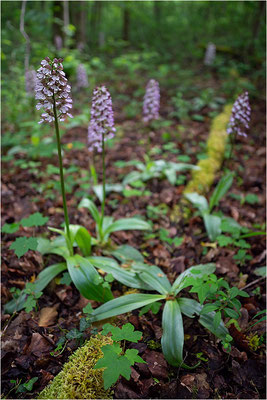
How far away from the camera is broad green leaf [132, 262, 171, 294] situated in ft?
8.06

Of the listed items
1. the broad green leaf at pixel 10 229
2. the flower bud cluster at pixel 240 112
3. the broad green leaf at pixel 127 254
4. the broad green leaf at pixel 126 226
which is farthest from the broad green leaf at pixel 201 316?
the flower bud cluster at pixel 240 112

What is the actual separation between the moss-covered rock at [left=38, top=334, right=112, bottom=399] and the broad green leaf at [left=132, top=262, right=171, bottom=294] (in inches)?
31.5

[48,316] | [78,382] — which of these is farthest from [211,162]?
[78,382]

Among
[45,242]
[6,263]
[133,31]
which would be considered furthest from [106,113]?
[133,31]

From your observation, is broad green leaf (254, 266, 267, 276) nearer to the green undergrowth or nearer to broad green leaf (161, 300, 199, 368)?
broad green leaf (161, 300, 199, 368)

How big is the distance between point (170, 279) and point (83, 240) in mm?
993

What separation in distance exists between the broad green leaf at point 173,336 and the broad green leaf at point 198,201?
5.61 feet

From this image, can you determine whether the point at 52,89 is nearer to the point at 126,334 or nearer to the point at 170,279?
the point at 126,334

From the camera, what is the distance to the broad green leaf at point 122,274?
254 cm

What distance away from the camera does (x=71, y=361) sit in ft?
5.99

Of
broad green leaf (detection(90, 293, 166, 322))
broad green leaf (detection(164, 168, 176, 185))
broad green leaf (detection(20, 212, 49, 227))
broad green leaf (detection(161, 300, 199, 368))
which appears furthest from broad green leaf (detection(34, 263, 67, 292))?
broad green leaf (detection(164, 168, 176, 185))

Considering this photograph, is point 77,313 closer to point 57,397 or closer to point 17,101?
point 57,397

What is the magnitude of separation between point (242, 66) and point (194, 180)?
7.24 m

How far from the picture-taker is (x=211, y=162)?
4.91 meters
